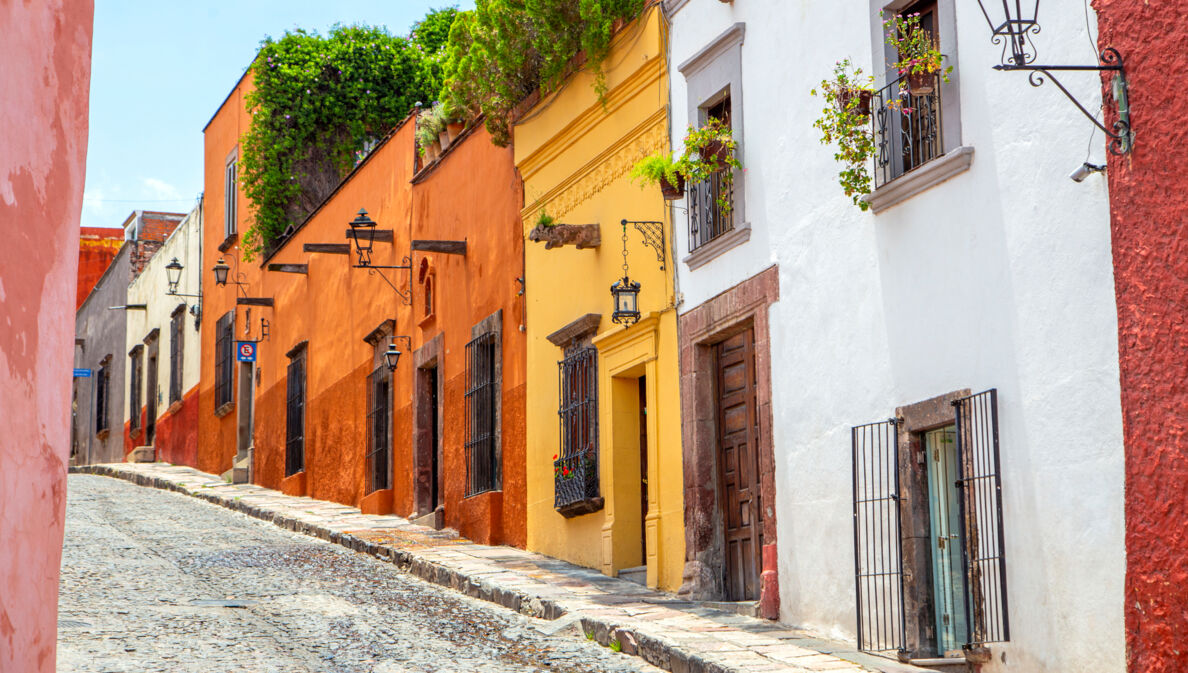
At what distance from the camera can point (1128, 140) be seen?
688 centimetres

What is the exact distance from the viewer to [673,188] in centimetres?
1128

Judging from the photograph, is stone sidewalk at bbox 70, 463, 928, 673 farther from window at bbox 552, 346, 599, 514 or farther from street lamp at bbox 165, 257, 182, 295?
street lamp at bbox 165, 257, 182, 295

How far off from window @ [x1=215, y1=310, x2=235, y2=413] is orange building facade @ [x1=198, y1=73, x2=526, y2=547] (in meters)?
0.09

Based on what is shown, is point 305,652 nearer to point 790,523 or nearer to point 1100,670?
point 790,523

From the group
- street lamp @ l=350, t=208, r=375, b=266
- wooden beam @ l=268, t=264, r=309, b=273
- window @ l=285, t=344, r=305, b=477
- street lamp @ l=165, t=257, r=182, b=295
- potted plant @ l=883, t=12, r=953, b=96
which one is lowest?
window @ l=285, t=344, r=305, b=477

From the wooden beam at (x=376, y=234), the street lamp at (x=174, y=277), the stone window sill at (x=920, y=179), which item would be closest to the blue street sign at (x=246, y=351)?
the street lamp at (x=174, y=277)

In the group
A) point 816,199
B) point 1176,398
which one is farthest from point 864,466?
point 1176,398

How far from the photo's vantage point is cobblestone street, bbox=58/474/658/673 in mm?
8500

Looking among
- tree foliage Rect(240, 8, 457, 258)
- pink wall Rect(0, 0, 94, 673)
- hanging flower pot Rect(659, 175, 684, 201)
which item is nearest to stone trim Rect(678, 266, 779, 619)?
hanging flower pot Rect(659, 175, 684, 201)

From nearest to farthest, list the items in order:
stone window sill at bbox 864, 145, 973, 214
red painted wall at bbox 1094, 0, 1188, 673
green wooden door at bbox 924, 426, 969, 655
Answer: red painted wall at bbox 1094, 0, 1188, 673
stone window sill at bbox 864, 145, 973, 214
green wooden door at bbox 924, 426, 969, 655

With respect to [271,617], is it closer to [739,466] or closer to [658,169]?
[739,466]

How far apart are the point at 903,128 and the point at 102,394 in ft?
99.5

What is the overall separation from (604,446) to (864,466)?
408 centimetres

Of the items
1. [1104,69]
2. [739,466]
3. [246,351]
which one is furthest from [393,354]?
[1104,69]
